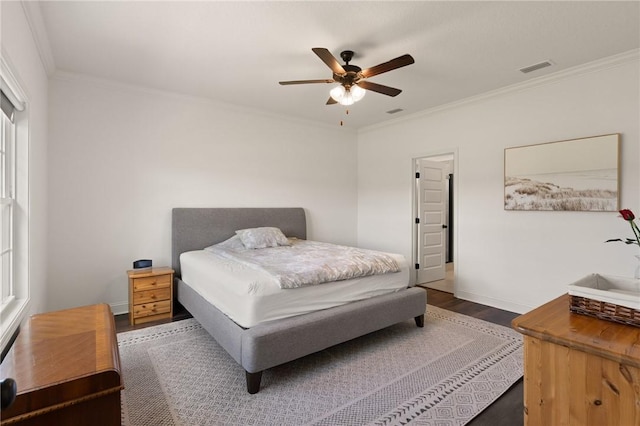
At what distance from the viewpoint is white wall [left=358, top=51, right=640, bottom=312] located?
3.06m

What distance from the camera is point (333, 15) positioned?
237 cm

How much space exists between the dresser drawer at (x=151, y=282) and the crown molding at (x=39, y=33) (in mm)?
2264

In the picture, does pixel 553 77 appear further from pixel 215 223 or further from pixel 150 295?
pixel 150 295

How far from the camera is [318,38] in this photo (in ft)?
8.79

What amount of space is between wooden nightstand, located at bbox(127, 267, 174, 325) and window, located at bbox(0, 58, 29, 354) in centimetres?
114

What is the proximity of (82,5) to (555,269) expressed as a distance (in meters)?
4.92

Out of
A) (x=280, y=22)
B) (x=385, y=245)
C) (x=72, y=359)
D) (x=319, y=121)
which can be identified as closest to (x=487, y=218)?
(x=385, y=245)

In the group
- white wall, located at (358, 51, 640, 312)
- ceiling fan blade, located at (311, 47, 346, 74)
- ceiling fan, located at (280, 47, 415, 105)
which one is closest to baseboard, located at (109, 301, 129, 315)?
ceiling fan, located at (280, 47, 415, 105)

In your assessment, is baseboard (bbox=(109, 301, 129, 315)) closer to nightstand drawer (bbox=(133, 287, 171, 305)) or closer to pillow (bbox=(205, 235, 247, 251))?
nightstand drawer (bbox=(133, 287, 171, 305))

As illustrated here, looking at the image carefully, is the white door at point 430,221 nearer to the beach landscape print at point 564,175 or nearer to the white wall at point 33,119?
the beach landscape print at point 564,175

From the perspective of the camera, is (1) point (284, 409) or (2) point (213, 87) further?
(2) point (213, 87)

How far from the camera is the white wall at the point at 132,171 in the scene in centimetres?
345

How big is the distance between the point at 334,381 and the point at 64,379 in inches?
65.5

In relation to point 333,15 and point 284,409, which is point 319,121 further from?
point 284,409
